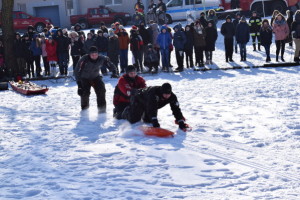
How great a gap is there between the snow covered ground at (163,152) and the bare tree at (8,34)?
22.7ft

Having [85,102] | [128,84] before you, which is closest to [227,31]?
[85,102]

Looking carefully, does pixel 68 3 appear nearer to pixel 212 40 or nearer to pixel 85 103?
pixel 212 40

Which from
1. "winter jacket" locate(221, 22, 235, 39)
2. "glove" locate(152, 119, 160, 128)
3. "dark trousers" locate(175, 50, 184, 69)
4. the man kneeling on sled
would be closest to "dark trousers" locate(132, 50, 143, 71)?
"dark trousers" locate(175, 50, 184, 69)

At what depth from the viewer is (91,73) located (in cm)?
1212

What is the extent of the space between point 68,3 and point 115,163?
3370 cm

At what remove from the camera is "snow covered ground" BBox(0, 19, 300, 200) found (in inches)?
265

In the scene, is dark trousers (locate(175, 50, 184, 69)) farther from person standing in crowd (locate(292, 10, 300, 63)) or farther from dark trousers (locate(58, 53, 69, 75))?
dark trousers (locate(58, 53, 69, 75))

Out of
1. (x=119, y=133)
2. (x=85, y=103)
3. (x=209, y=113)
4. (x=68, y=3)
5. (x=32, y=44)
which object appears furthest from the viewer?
(x=68, y=3)

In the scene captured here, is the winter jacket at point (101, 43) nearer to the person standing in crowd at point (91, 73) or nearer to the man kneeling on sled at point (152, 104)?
the person standing in crowd at point (91, 73)

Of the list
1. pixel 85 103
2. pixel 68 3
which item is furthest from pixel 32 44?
pixel 68 3

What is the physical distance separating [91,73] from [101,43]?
6910 mm

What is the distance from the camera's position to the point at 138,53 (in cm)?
1905

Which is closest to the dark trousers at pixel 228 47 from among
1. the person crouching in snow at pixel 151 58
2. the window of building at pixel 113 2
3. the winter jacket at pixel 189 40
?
the winter jacket at pixel 189 40

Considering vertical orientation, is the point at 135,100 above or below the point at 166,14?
below
